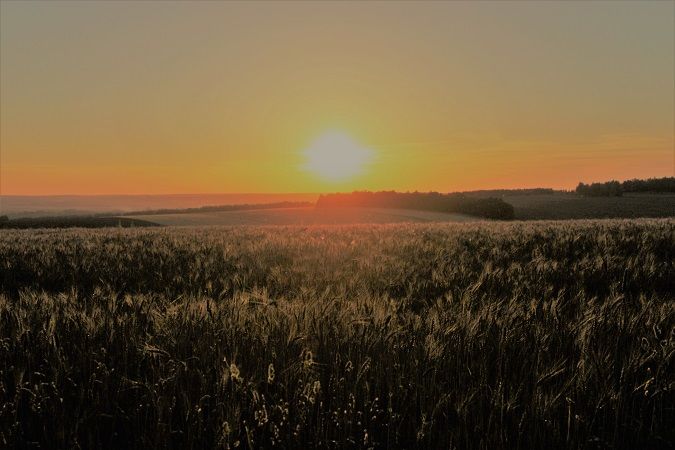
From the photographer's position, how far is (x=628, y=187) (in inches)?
1987

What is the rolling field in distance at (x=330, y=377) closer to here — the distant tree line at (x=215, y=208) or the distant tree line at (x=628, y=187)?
the distant tree line at (x=628, y=187)

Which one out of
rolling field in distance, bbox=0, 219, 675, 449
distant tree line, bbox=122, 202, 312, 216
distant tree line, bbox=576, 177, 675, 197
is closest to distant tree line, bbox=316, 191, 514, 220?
distant tree line, bbox=122, 202, 312, 216

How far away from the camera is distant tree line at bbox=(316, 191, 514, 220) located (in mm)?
45031

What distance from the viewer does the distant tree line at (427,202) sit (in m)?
45.0

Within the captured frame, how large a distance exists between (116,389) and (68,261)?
15.4 ft

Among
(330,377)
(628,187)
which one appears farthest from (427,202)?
(330,377)

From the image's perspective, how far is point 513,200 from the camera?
56.4 meters

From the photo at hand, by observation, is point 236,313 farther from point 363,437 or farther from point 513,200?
point 513,200

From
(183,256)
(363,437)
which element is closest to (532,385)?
(363,437)

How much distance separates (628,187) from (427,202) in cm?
1949

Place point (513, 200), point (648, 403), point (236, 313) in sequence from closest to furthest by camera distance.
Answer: point (648, 403) → point (236, 313) → point (513, 200)

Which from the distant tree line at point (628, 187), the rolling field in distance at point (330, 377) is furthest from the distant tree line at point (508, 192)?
the rolling field in distance at point (330, 377)

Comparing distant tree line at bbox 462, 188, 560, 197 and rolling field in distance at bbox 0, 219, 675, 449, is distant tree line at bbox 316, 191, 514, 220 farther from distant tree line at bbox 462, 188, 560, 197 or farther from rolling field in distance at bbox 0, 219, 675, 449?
rolling field in distance at bbox 0, 219, 675, 449

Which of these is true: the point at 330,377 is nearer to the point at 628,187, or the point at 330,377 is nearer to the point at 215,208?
the point at 628,187
